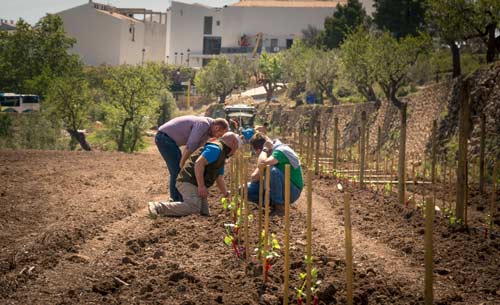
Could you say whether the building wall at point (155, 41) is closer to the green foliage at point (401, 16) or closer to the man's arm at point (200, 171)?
the green foliage at point (401, 16)

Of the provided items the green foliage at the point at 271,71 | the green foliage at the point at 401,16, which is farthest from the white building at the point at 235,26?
the green foliage at the point at 401,16

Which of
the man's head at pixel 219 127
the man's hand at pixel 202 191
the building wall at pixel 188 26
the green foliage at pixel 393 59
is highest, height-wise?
the building wall at pixel 188 26

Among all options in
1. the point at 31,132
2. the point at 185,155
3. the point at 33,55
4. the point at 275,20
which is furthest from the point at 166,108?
the point at 185,155

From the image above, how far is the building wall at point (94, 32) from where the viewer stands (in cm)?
7988

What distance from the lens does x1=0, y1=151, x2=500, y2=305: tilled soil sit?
19.7ft

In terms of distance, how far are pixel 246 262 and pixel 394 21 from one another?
125ft

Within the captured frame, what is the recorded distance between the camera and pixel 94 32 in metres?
81.3

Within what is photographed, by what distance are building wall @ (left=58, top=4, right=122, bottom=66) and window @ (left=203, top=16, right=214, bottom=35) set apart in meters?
13.8

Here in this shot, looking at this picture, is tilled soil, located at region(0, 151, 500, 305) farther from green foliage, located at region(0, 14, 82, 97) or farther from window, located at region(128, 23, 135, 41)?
window, located at region(128, 23, 135, 41)

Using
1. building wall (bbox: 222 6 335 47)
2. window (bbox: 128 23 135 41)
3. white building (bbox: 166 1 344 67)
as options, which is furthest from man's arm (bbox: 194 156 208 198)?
building wall (bbox: 222 6 335 47)

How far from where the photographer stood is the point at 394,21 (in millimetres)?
43000

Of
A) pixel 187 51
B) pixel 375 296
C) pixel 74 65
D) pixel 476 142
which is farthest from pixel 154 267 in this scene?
pixel 187 51

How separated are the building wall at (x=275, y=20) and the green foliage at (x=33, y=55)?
1171 inches

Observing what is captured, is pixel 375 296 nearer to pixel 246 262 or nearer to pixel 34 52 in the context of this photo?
pixel 246 262
